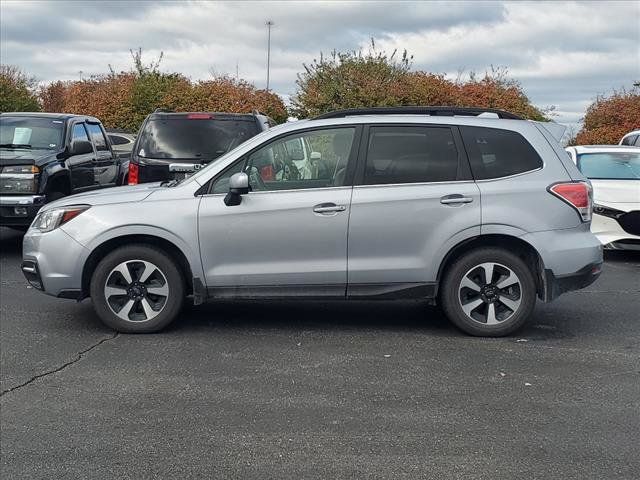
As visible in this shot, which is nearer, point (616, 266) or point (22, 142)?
point (616, 266)

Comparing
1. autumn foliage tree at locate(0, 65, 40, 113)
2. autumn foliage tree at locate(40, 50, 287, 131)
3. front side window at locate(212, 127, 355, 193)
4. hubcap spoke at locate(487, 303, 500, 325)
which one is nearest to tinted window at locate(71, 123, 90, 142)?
front side window at locate(212, 127, 355, 193)

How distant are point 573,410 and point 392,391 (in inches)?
44.0

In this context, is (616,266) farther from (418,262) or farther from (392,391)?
(392,391)

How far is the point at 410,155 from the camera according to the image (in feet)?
21.7

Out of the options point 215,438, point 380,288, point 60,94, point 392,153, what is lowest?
point 215,438

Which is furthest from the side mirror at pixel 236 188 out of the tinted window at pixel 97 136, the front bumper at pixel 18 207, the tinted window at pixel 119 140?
the tinted window at pixel 119 140

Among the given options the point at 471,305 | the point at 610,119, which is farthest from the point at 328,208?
the point at 610,119

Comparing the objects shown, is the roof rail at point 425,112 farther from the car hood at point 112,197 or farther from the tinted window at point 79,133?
the tinted window at point 79,133

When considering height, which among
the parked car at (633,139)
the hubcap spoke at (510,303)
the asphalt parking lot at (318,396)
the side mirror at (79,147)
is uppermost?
the parked car at (633,139)

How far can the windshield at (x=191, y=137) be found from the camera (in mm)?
10414

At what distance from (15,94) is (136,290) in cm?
2555

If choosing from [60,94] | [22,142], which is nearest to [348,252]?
[22,142]

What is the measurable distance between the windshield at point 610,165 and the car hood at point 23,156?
7.25 m

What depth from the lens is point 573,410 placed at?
4.86 m
